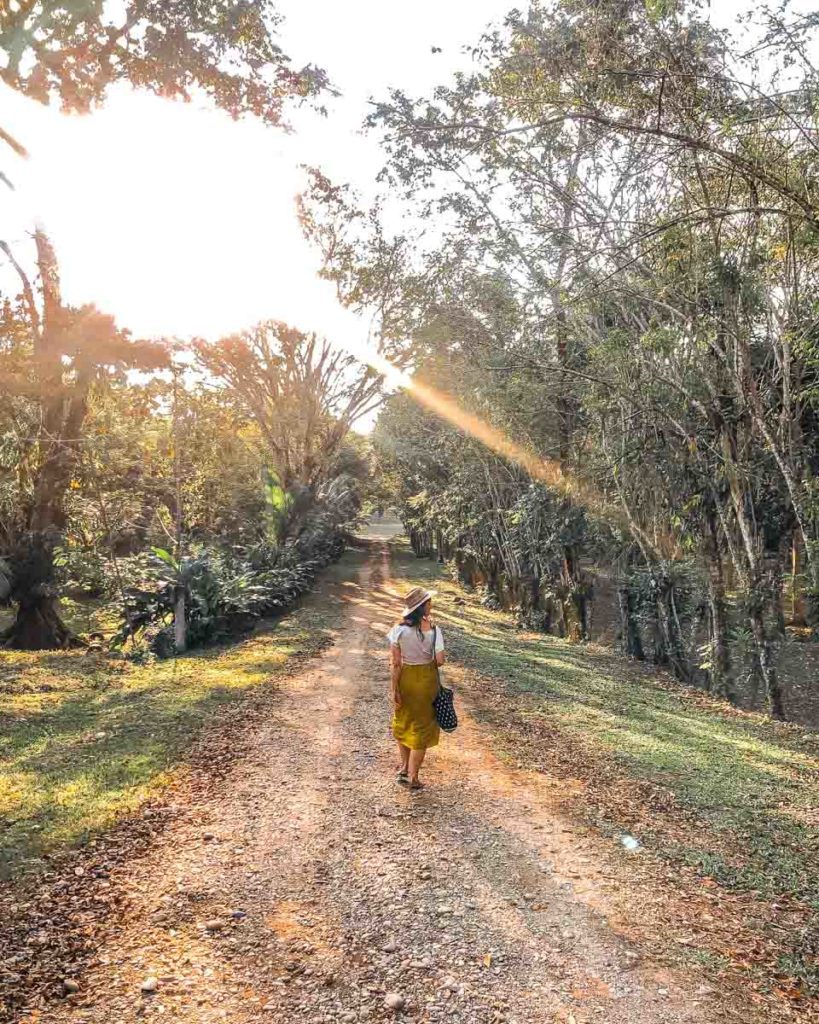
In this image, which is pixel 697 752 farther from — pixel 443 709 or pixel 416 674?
pixel 416 674

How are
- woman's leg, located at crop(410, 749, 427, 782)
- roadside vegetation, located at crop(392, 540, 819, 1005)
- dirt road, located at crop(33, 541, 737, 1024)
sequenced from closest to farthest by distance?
dirt road, located at crop(33, 541, 737, 1024)
roadside vegetation, located at crop(392, 540, 819, 1005)
woman's leg, located at crop(410, 749, 427, 782)

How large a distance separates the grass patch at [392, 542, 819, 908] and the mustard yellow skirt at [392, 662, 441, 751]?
186cm

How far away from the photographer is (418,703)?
21.9 ft

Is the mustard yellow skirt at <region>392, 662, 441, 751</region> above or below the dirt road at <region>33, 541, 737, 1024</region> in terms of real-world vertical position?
above

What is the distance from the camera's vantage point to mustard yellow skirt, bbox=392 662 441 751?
6656 mm

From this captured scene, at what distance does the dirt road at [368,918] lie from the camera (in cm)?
379

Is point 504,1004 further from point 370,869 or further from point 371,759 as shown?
point 371,759

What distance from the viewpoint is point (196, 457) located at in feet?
62.5

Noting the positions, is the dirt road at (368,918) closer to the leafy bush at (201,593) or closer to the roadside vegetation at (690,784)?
the roadside vegetation at (690,784)

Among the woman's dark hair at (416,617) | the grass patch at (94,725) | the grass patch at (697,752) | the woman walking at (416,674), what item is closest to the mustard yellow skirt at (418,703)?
the woman walking at (416,674)

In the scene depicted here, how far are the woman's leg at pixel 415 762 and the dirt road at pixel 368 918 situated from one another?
22cm

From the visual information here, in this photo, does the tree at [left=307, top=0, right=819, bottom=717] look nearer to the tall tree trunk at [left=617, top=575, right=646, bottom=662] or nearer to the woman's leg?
the tall tree trunk at [left=617, top=575, right=646, bottom=662]

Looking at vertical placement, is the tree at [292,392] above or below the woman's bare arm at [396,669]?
above

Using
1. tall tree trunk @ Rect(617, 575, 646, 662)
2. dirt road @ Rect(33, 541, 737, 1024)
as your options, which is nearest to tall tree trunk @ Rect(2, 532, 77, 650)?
dirt road @ Rect(33, 541, 737, 1024)
